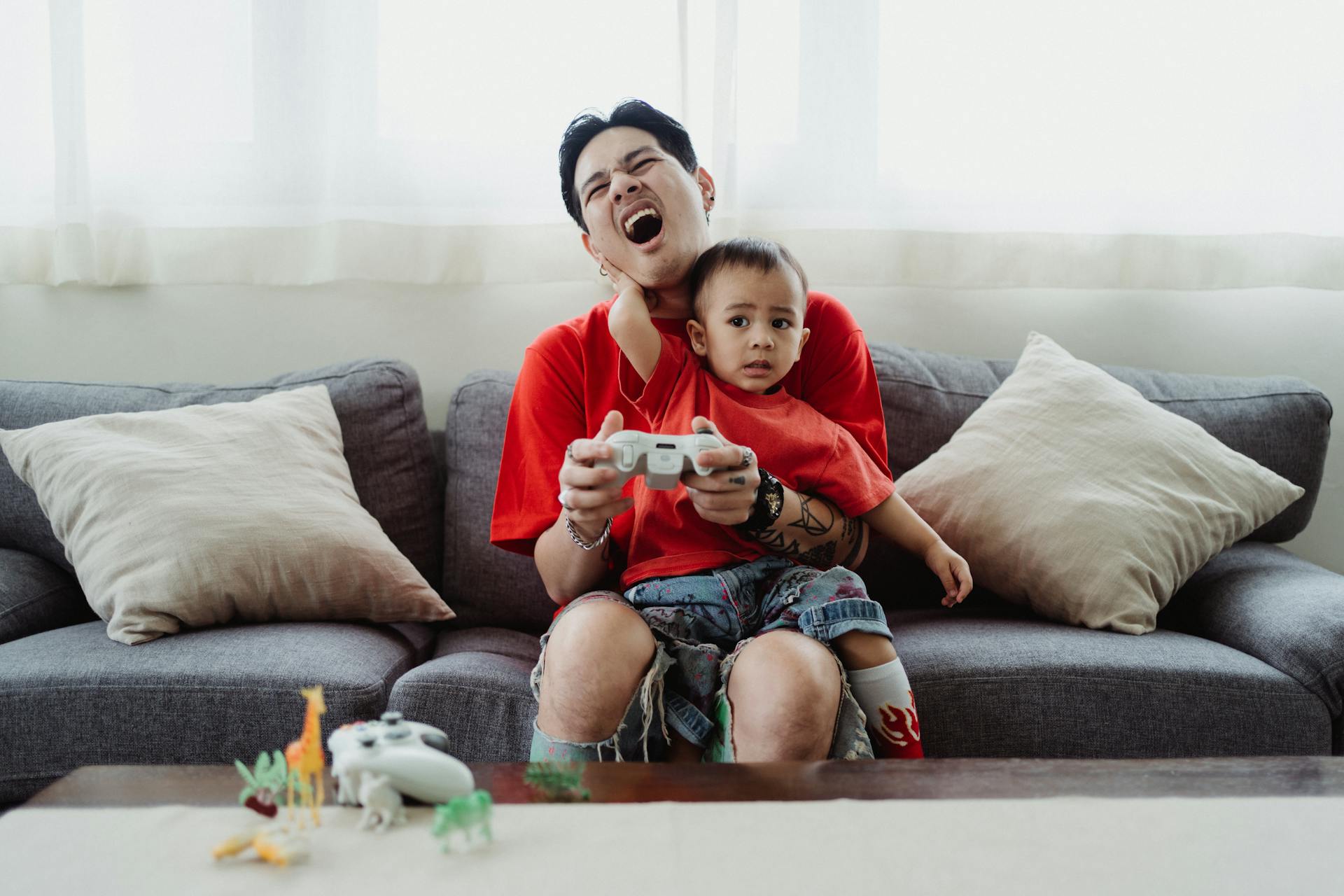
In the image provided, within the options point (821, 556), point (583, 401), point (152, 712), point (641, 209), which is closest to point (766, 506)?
point (821, 556)

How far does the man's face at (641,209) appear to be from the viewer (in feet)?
4.65

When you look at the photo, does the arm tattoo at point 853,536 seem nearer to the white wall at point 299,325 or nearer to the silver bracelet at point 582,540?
the silver bracelet at point 582,540

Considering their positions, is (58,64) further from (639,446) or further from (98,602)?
→ (639,446)

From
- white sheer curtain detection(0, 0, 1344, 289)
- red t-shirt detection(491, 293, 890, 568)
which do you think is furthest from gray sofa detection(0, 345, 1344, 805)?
white sheer curtain detection(0, 0, 1344, 289)

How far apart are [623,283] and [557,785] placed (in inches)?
32.0

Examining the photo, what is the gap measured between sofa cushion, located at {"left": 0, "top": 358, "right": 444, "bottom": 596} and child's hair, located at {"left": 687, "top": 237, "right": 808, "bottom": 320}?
759 millimetres

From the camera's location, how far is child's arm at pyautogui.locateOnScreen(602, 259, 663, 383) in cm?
135

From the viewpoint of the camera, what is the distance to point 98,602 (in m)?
1.54

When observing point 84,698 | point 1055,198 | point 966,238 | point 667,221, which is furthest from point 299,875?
point 1055,198

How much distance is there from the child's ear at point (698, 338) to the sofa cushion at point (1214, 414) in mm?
653

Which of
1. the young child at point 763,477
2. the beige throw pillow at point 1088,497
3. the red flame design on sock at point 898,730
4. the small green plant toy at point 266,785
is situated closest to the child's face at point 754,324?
the young child at point 763,477

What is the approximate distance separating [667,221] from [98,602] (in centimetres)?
106

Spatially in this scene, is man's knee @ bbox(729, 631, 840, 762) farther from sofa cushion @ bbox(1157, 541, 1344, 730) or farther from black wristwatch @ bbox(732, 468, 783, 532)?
sofa cushion @ bbox(1157, 541, 1344, 730)

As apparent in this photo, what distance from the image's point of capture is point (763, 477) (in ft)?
4.07
